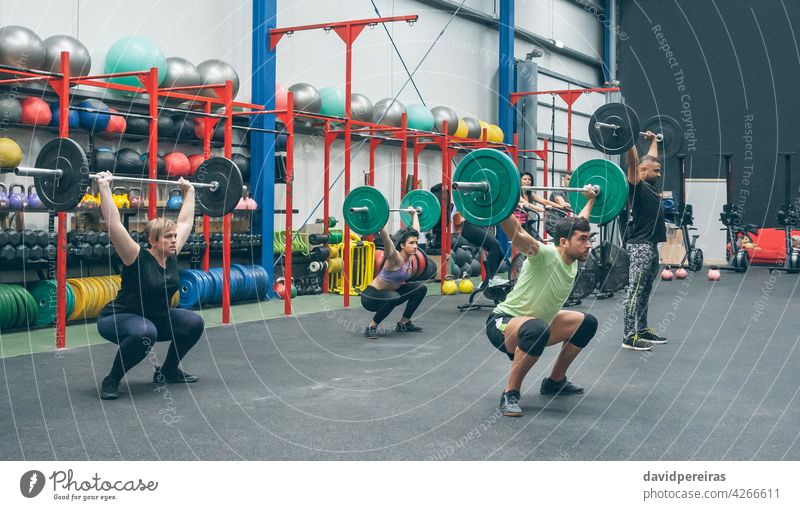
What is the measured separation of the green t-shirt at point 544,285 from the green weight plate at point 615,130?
48.8 inches

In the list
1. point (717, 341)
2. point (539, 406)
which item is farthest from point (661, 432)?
point (717, 341)

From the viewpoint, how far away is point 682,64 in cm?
1345

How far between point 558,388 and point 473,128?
595 centimetres

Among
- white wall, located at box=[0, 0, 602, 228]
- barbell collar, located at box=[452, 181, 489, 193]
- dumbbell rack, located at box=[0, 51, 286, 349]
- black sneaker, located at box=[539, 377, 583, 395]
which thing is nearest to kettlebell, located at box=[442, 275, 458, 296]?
white wall, located at box=[0, 0, 602, 228]

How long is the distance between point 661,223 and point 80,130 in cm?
390

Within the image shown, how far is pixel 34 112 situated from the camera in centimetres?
522

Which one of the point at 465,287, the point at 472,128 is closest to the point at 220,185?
the point at 465,287

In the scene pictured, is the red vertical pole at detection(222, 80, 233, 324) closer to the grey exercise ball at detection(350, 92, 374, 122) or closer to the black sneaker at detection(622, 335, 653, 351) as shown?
the grey exercise ball at detection(350, 92, 374, 122)

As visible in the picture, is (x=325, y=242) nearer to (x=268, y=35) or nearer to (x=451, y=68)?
(x=268, y=35)

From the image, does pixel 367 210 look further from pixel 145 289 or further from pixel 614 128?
pixel 145 289

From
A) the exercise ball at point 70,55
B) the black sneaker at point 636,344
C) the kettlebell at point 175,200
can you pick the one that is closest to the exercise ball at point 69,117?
the exercise ball at point 70,55

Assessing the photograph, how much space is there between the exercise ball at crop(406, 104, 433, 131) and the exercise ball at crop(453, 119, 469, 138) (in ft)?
1.87

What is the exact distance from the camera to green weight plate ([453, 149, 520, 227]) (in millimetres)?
3086

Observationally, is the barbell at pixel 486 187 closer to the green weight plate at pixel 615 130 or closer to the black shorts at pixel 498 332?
Answer: the black shorts at pixel 498 332
